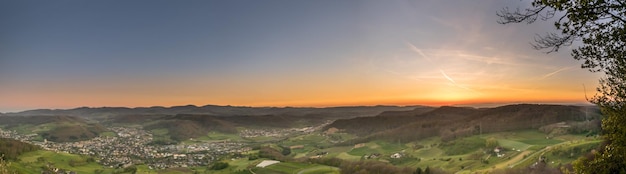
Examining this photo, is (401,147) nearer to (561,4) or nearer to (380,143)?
(380,143)

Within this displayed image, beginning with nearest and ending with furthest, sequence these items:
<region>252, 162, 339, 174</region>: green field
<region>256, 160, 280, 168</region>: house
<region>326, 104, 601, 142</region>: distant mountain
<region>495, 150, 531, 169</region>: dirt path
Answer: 1. <region>495, 150, 531, 169</region>: dirt path
2. <region>252, 162, 339, 174</region>: green field
3. <region>256, 160, 280, 168</region>: house
4. <region>326, 104, 601, 142</region>: distant mountain

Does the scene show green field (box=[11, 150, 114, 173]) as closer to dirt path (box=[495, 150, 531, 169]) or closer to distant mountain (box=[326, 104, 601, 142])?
dirt path (box=[495, 150, 531, 169])

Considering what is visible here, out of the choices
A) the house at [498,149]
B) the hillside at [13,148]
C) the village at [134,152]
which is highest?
the hillside at [13,148]

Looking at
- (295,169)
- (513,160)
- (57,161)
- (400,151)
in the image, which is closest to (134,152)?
(57,161)

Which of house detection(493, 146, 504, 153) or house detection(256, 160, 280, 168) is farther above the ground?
house detection(493, 146, 504, 153)

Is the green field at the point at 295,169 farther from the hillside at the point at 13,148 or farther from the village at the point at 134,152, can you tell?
the hillside at the point at 13,148

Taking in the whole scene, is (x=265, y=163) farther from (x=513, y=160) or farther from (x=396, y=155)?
(x=513, y=160)

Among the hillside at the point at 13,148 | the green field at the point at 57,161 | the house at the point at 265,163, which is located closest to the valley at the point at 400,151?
the green field at the point at 57,161

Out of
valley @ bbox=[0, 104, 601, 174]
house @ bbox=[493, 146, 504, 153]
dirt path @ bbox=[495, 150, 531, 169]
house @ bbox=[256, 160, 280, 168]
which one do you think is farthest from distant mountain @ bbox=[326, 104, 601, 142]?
house @ bbox=[256, 160, 280, 168]

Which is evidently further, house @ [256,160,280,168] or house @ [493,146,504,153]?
house @ [493,146,504,153]

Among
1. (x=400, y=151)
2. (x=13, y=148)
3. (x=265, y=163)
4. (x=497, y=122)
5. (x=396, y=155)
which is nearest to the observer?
(x=13, y=148)

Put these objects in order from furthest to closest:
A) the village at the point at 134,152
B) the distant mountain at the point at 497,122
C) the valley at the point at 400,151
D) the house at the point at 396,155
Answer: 1. the distant mountain at the point at 497,122
2. the village at the point at 134,152
3. the house at the point at 396,155
4. the valley at the point at 400,151

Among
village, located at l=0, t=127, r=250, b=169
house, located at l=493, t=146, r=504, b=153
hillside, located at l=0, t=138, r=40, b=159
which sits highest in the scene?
hillside, located at l=0, t=138, r=40, b=159
